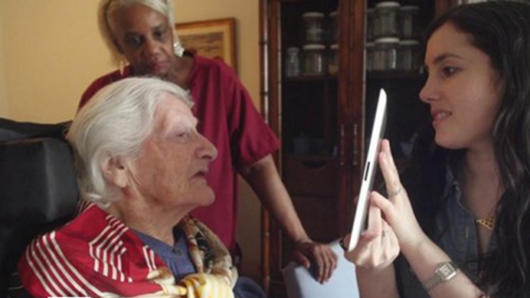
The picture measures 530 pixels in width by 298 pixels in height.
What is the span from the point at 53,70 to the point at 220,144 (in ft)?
9.05

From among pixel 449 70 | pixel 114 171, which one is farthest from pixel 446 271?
pixel 114 171

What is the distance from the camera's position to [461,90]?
0.88 meters

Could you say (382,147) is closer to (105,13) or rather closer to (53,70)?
(105,13)

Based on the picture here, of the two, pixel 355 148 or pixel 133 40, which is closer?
pixel 133 40

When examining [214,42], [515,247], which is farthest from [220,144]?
[214,42]

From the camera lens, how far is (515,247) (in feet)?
2.98

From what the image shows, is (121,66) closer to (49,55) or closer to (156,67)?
(156,67)

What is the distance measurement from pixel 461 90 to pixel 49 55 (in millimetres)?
3540

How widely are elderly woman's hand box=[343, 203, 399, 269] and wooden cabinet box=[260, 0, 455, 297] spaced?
1434 millimetres

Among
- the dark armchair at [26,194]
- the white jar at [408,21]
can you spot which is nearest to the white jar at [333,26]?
the white jar at [408,21]

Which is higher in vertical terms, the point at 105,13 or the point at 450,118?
the point at 105,13

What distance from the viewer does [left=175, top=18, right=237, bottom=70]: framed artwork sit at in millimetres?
2824

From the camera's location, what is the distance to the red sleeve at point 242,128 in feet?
4.90

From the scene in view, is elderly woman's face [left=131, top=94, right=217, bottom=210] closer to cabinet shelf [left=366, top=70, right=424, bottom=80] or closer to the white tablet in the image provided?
the white tablet
